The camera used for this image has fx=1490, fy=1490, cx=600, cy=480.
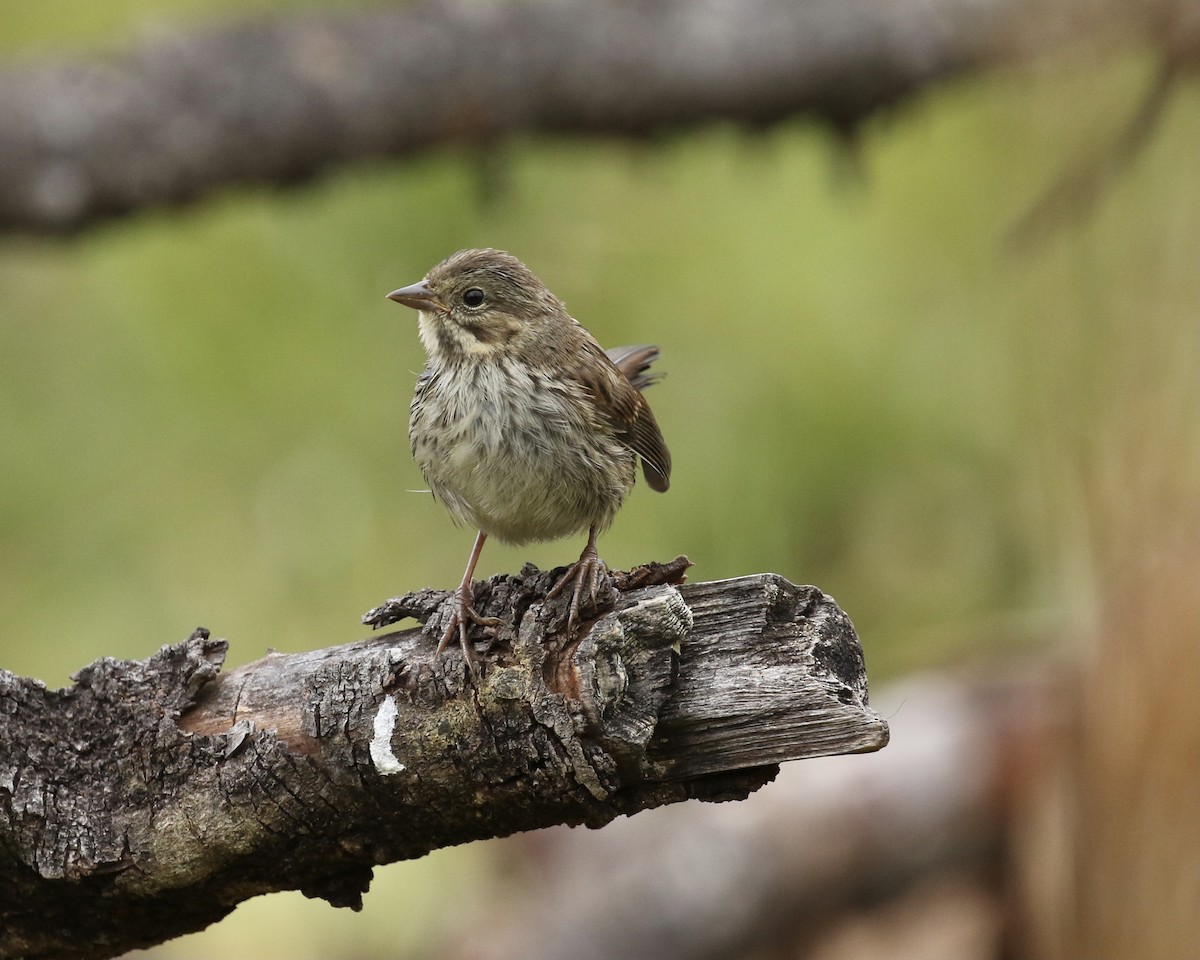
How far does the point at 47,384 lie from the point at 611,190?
360 cm

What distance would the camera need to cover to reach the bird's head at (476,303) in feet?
14.0

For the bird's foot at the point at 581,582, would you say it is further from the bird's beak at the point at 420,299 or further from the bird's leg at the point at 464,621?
the bird's beak at the point at 420,299

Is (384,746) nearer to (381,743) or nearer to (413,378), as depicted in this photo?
(381,743)

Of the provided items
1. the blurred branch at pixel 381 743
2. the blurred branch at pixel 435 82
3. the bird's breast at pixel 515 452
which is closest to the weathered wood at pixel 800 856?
the bird's breast at pixel 515 452

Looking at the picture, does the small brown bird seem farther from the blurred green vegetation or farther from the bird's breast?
the blurred green vegetation

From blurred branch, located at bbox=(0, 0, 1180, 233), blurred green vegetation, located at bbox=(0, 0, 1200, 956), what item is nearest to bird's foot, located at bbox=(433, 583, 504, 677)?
blurred branch, located at bbox=(0, 0, 1180, 233)

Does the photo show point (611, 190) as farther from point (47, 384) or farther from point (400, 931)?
point (400, 931)

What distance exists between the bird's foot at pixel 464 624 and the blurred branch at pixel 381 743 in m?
0.03

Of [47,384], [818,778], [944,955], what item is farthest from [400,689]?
[47,384]

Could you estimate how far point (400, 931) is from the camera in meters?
6.58

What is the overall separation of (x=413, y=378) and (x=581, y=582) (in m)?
5.59

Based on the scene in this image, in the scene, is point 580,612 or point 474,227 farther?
point 474,227

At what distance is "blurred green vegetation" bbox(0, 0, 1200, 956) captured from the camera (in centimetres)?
781

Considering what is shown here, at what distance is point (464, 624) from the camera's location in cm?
300
